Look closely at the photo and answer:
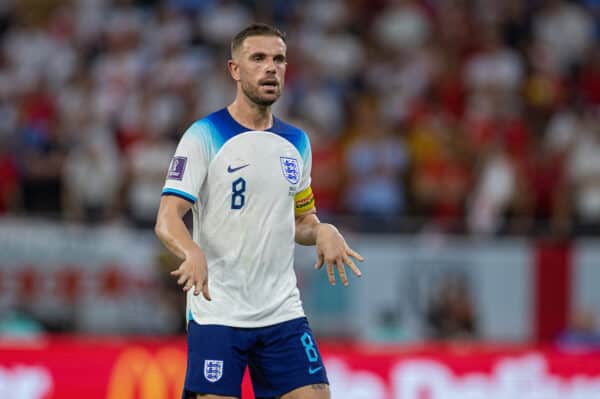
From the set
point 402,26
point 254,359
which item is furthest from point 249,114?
point 402,26

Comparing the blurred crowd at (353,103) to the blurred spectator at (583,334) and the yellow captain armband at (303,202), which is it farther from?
the yellow captain armband at (303,202)

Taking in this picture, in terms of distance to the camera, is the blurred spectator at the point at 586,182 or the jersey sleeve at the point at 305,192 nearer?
the jersey sleeve at the point at 305,192

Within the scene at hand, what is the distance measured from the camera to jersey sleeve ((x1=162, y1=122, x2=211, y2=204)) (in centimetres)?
632

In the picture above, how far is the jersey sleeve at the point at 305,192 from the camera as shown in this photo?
6785 mm

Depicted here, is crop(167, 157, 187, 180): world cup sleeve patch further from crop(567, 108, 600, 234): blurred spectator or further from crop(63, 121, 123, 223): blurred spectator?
crop(567, 108, 600, 234): blurred spectator

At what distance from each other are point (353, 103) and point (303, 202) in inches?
370

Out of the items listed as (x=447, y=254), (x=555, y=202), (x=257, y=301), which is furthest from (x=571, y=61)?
(x=257, y=301)

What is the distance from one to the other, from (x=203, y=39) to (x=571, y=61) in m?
5.04

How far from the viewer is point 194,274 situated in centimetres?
593

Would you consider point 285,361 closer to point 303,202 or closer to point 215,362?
point 215,362

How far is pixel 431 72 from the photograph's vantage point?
16.5 meters

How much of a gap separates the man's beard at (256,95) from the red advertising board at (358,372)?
4.76 m

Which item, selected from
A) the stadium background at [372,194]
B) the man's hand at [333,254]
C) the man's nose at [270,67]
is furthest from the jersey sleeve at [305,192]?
the stadium background at [372,194]

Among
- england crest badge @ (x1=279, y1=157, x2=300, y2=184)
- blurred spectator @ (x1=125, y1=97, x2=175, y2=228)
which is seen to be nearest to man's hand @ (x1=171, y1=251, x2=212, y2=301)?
england crest badge @ (x1=279, y1=157, x2=300, y2=184)
